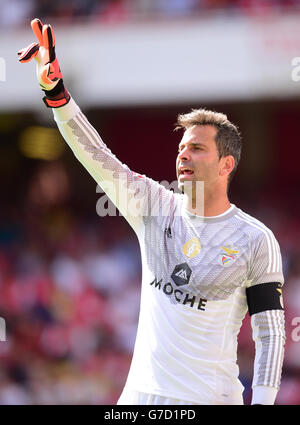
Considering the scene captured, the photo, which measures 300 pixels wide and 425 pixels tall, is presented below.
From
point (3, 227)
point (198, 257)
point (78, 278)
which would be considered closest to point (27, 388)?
point (78, 278)

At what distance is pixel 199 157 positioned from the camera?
3.50m

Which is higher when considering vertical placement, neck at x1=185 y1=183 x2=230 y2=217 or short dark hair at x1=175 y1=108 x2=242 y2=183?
short dark hair at x1=175 y1=108 x2=242 y2=183

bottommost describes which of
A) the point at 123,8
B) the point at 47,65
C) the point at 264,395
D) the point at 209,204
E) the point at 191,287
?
the point at 264,395

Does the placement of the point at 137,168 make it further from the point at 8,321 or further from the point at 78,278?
the point at 8,321

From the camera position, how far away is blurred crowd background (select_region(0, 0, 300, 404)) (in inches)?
349

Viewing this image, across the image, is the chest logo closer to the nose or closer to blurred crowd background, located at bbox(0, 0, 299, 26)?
the nose

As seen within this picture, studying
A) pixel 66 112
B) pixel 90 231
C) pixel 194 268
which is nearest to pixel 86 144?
pixel 66 112

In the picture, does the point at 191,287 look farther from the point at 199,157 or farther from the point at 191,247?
the point at 199,157

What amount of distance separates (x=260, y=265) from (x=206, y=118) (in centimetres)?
69

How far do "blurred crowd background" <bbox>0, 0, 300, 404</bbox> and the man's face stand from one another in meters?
3.68

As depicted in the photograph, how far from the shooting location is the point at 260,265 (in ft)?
11.2

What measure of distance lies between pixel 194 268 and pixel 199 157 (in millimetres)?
480

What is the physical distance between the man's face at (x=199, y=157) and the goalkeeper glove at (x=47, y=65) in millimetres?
554

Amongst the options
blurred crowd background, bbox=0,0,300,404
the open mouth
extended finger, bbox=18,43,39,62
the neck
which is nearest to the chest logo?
the neck
